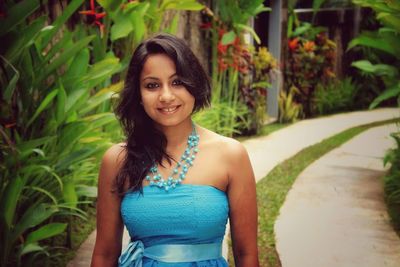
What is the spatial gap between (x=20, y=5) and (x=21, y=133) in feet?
2.59

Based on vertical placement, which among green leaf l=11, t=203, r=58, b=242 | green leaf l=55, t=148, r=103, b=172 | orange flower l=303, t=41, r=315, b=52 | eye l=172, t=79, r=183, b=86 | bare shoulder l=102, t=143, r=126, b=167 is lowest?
orange flower l=303, t=41, r=315, b=52

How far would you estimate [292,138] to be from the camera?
7.56 m

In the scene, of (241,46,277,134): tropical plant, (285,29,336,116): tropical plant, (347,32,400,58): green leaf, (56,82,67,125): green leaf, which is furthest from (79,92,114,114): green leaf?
(285,29,336,116): tropical plant

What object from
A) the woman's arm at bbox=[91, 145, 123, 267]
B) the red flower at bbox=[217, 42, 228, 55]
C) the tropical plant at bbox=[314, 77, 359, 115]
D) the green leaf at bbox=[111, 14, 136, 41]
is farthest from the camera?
the tropical plant at bbox=[314, 77, 359, 115]

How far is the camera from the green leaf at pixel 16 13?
2424 millimetres

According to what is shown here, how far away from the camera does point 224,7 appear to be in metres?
6.84

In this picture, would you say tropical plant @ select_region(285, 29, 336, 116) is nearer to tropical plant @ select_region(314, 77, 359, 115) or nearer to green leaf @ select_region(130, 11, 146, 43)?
tropical plant @ select_region(314, 77, 359, 115)

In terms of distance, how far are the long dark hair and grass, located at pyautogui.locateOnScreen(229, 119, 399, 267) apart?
1.56 meters

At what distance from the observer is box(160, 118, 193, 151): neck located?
5.69 ft

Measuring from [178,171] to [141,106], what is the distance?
0.26m

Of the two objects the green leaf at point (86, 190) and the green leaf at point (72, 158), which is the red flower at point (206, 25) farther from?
the green leaf at point (72, 158)

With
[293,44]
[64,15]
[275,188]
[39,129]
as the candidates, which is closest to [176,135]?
[64,15]

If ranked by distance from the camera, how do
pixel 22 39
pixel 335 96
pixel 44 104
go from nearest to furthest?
pixel 22 39 < pixel 44 104 < pixel 335 96

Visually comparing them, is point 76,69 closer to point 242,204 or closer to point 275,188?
point 242,204
